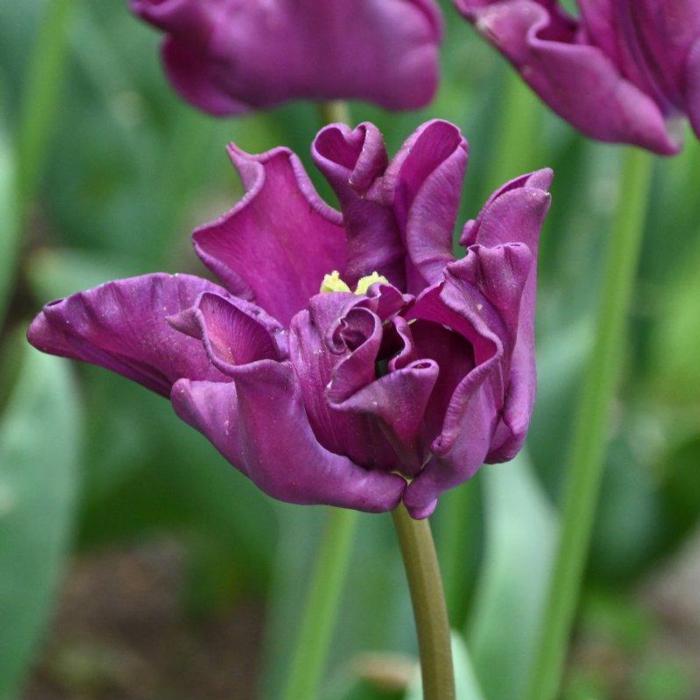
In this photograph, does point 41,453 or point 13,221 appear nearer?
point 41,453

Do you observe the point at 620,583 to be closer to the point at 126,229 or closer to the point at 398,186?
the point at 126,229

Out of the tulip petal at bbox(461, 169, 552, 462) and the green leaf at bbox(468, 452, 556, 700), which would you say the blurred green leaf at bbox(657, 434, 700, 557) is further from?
the tulip petal at bbox(461, 169, 552, 462)

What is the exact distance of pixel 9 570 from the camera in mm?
903

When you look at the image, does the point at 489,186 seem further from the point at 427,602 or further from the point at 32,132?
the point at 427,602

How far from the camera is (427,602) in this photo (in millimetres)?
441

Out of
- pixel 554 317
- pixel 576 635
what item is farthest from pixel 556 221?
pixel 576 635

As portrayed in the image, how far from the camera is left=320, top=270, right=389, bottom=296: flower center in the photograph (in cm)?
45

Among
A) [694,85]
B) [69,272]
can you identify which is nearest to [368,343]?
[694,85]

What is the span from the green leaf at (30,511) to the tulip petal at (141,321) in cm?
47

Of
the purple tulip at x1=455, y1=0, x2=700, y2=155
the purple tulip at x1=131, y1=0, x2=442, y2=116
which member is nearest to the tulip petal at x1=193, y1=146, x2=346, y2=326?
the purple tulip at x1=455, y1=0, x2=700, y2=155

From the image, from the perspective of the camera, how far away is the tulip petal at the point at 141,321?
433mm

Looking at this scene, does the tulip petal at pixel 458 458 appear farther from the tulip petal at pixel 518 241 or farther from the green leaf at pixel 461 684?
the green leaf at pixel 461 684

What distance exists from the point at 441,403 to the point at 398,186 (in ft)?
0.24

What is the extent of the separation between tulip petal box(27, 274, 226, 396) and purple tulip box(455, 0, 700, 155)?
24 cm
